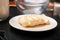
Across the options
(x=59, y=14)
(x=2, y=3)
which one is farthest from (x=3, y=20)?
(x=59, y=14)

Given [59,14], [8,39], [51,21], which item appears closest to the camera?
[8,39]

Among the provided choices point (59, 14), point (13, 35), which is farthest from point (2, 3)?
point (59, 14)

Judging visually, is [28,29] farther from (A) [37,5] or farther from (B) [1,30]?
(A) [37,5]

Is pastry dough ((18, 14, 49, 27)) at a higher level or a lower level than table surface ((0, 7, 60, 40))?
higher

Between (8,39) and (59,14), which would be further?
(59,14)

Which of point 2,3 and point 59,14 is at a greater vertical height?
point 2,3

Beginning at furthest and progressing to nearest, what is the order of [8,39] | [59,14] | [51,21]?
1. [59,14]
2. [51,21]
3. [8,39]

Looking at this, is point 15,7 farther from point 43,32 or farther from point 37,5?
point 43,32

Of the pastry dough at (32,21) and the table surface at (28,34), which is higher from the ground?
the pastry dough at (32,21)

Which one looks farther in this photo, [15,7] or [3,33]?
[15,7]
